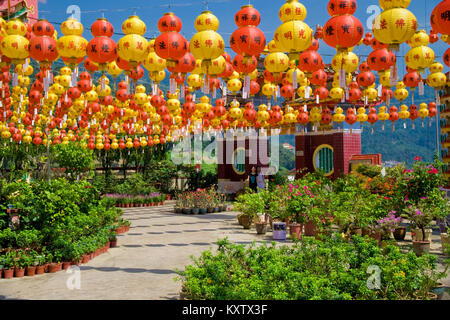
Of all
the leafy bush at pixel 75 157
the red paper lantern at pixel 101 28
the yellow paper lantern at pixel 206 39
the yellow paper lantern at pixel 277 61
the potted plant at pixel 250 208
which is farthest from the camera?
the leafy bush at pixel 75 157

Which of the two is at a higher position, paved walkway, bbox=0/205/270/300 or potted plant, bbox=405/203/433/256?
potted plant, bbox=405/203/433/256

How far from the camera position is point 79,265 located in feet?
28.3

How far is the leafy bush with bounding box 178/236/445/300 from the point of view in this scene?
464 centimetres

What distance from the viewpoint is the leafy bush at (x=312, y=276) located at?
4.64 m

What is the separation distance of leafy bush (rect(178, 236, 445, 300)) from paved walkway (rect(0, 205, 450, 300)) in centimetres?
134

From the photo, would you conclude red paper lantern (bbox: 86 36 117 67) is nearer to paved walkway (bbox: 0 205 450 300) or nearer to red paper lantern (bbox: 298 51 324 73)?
red paper lantern (bbox: 298 51 324 73)

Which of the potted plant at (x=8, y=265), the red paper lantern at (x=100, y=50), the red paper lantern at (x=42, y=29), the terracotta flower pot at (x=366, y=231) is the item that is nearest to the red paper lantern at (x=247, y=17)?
the red paper lantern at (x=100, y=50)

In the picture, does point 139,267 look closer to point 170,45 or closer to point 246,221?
point 170,45

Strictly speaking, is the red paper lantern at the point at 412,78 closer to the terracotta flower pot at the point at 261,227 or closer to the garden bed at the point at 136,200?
the terracotta flower pot at the point at 261,227

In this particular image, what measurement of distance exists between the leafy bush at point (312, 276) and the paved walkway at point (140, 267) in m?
1.34

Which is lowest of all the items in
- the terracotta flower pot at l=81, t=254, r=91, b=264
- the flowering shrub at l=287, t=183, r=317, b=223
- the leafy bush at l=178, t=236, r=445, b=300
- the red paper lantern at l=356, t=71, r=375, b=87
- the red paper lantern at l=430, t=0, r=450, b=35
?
the terracotta flower pot at l=81, t=254, r=91, b=264

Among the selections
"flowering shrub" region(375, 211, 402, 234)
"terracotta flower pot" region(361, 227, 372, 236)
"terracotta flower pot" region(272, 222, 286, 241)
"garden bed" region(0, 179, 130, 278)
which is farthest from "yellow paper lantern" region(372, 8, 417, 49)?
"terracotta flower pot" region(272, 222, 286, 241)
